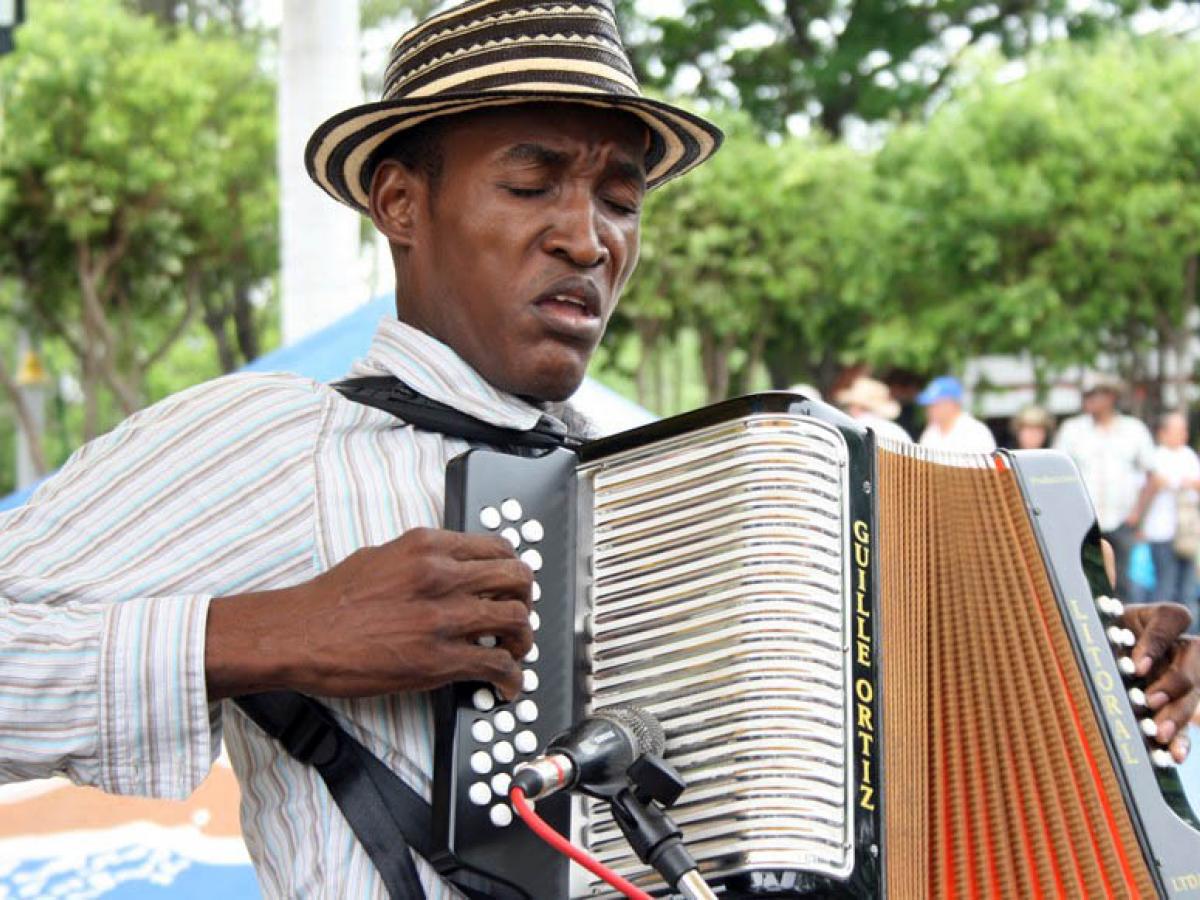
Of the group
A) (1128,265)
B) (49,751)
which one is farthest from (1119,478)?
(49,751)

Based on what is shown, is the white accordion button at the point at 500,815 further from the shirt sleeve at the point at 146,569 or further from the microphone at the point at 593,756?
the shirt sleeve at the point at 146,569

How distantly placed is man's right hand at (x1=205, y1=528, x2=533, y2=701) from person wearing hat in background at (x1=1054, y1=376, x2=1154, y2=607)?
9.49 m

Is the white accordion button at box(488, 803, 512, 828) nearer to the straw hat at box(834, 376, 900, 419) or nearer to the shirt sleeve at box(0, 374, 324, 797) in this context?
the shirt sleeve at box(0, 374, 324, 797)

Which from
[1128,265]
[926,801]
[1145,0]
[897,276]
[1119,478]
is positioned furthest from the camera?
[1145,0]

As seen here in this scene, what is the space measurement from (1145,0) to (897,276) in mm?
8688

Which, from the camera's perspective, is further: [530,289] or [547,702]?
[530,289]

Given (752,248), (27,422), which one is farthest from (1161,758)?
(752,248)

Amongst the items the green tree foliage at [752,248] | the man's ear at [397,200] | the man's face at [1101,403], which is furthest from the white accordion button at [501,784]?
the green tree foliage at [752,248]

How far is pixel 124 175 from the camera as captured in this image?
64.6 ft

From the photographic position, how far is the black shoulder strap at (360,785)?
1.87 m

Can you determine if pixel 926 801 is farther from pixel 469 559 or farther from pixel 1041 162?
pixel 1041 162

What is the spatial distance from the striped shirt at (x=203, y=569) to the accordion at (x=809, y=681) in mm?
148

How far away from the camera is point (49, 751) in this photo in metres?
1.76

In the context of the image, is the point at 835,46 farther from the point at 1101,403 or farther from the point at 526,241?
the point at 526,241
